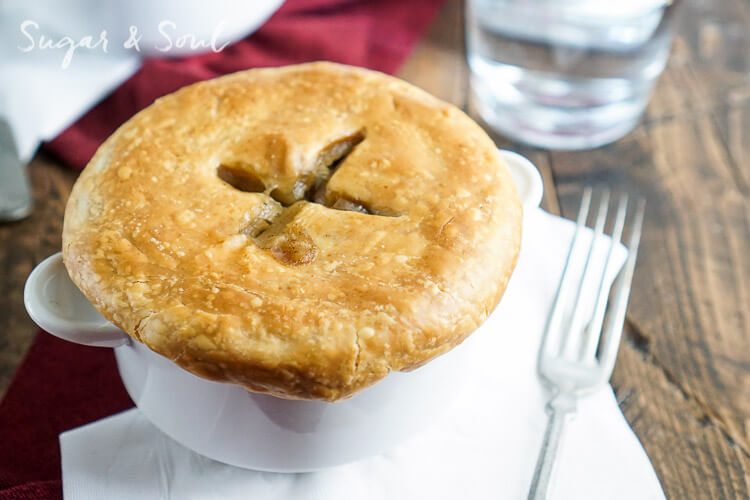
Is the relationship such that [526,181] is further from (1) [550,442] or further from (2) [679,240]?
(2) [679,240]

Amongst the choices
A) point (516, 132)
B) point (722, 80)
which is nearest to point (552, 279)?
point (516, 132)

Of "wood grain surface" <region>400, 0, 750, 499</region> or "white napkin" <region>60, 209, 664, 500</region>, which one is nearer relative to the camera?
"white napkin" <region>60, 209, 664, 500</region>

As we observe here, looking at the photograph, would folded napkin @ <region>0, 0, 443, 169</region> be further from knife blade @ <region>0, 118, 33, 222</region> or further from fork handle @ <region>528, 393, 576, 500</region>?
fork handle @ <region>528, 393, 576, 500</region>

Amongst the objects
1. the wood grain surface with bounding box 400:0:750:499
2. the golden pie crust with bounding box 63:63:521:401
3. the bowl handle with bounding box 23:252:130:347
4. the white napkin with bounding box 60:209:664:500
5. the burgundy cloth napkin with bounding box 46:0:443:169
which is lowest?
the wood grain surface with bounding box 400:0:750:499

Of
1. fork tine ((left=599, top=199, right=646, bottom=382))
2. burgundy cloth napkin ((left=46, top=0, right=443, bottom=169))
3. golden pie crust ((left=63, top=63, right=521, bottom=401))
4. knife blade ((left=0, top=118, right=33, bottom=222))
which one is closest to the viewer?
golden pie crust ((left=63, top=63, right=521, bottom=401))

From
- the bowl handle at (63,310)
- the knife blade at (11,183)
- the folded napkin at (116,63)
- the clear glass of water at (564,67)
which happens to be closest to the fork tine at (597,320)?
the clear glass of water at (564,67)

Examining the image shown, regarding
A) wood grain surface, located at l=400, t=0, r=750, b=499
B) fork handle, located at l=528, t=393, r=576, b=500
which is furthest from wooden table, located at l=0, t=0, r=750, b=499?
fork handle, located at l=528, t=393, r=576, b=500

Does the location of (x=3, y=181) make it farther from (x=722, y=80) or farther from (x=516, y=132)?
(x=722, y=80)
